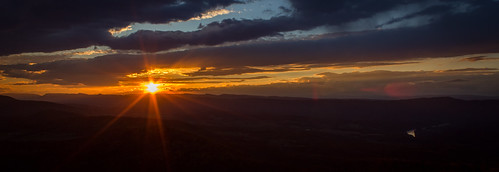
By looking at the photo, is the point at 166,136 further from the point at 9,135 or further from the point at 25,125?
the point at 25,125

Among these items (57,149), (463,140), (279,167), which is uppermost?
(57,149)

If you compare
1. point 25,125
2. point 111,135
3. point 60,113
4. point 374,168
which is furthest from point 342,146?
point 60,113

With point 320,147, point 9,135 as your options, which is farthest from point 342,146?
point 9,135

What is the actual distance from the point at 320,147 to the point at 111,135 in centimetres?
7031

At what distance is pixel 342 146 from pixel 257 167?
65713 millimetres

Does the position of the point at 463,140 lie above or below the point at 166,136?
below

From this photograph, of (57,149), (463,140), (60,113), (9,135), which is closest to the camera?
(57,149)

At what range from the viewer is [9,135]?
102 meters

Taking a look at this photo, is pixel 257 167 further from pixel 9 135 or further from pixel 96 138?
pixel 9 135

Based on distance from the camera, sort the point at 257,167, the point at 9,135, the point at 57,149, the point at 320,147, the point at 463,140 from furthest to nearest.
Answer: the point at 463,140 < the point at 320,147 < the point at 9,135 < the point at 57,149 < the point at 257,167

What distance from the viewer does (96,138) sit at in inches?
3745

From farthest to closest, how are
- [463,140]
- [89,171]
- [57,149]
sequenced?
[463,140], [57,149], [89,171]

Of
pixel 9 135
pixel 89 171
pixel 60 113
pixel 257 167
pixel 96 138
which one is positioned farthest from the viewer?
pixel 60 113

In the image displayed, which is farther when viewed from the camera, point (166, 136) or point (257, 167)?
point (166, 136)
